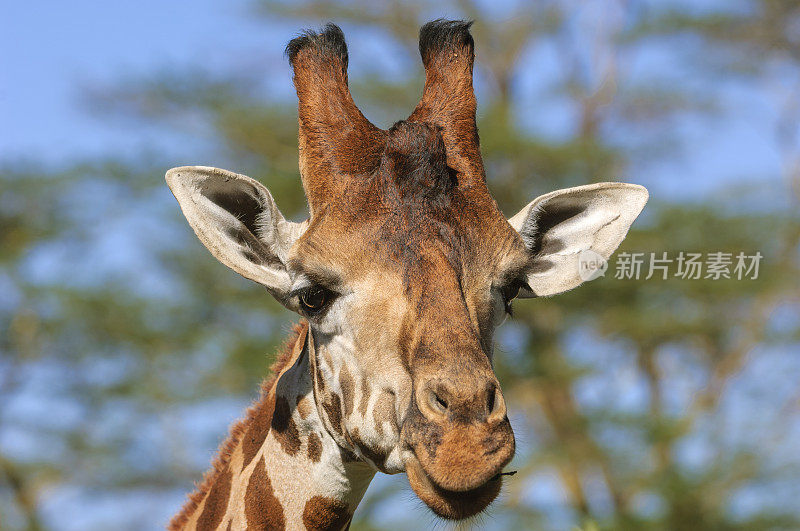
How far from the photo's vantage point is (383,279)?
3539 mm

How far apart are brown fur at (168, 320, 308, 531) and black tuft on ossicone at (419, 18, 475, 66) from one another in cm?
129

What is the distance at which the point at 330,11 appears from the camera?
25.7 m

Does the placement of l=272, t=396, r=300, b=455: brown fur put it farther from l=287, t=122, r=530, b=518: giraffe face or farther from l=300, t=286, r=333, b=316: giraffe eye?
→ l=300, t=286, r=333, b=316: giraffe eye

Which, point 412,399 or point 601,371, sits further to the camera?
point 601,371

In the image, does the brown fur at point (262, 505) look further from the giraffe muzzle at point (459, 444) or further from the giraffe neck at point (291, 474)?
the giraffe muzzle at point (459, 444)

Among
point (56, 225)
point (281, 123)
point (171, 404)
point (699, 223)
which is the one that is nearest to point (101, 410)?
point (171, 404)

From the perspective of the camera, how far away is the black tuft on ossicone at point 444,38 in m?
4.28

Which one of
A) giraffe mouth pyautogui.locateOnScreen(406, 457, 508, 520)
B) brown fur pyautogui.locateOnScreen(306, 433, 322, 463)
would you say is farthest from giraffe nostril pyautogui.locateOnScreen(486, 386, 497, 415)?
brown fur pyautogui.locateOnScreen(306, 433, 322, 463)

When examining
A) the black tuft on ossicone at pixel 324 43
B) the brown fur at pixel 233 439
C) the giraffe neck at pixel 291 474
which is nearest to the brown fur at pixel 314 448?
the giraffe neck at pixel 291 474

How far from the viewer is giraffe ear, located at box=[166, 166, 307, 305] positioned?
150 inches

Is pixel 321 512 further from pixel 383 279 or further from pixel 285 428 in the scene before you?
pixel 383 279

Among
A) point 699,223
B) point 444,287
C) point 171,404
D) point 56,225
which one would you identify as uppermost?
point 444,287

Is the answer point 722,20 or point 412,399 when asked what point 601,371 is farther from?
point 412,399

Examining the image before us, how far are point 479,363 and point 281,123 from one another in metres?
20.9
